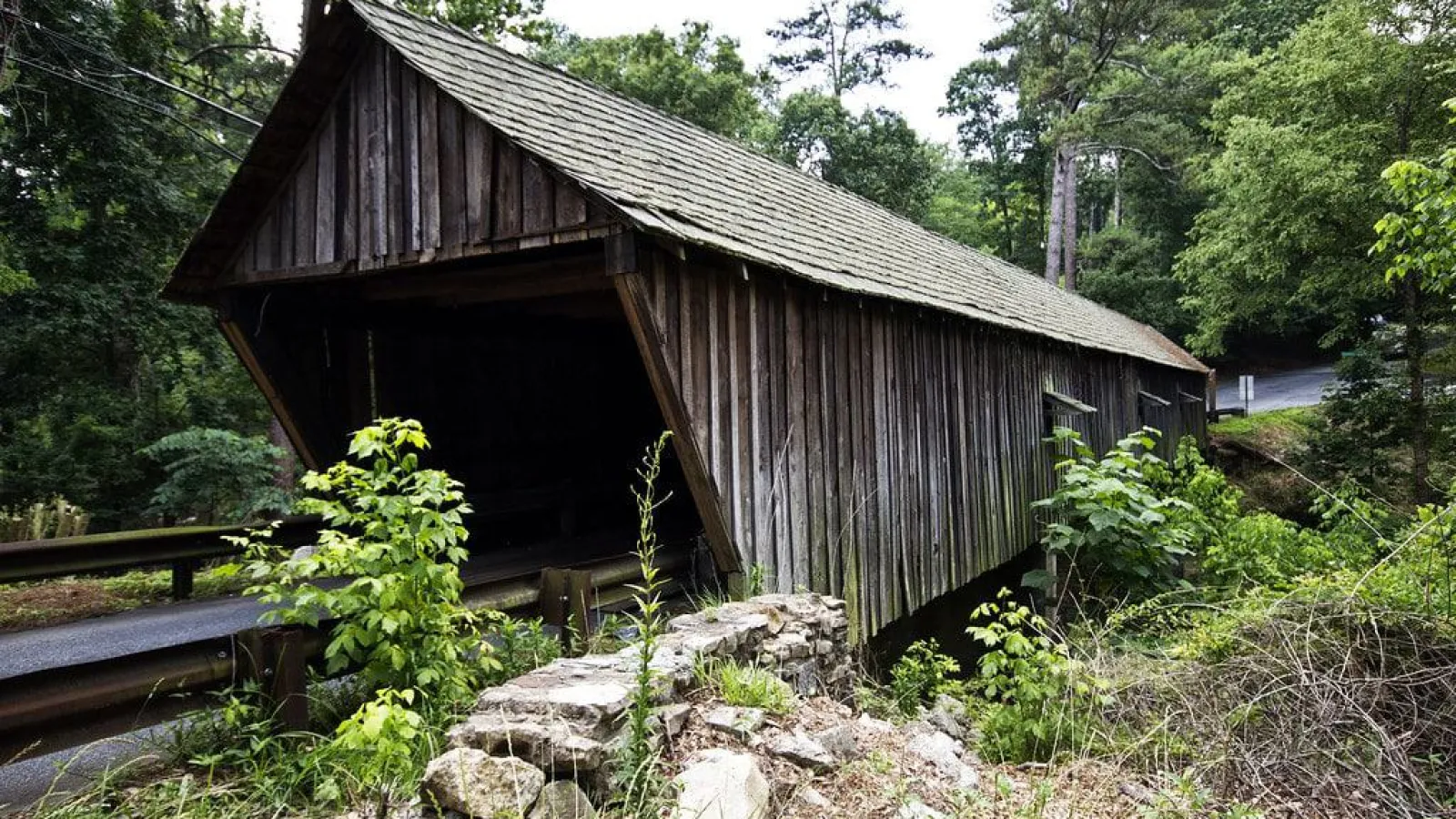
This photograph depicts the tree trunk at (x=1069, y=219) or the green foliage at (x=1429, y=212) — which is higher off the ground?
the tree trunk at (x=1069, y=219)

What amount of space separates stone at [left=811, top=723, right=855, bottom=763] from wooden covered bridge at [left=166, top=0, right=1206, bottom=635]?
1.54m

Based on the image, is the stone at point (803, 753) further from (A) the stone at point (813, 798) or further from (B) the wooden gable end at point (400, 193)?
(B) the wooden gable end at point (400, 193)

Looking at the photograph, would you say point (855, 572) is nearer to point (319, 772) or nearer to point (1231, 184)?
point (319, 772)

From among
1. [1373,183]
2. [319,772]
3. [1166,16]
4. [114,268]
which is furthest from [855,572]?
[1166,16]

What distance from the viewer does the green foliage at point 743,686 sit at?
144 inches

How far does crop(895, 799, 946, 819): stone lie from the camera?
3.10m

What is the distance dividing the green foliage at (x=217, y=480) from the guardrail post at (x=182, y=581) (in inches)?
216

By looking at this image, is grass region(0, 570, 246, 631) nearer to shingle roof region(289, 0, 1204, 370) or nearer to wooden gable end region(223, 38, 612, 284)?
wooden gable end region(223, 38, 612, 284)

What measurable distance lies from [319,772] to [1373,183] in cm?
1665

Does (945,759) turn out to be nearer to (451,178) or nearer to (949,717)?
(949,717)

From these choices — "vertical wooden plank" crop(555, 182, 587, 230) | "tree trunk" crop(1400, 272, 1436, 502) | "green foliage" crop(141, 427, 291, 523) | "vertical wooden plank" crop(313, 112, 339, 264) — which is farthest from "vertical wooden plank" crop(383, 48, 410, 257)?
"tree trunk" crop(1400, 272, 1436, 502)

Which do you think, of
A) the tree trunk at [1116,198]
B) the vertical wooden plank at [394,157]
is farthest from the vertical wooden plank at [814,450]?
the tree trunk at [1116,198]

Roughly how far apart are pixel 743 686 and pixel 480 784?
4.76 feet

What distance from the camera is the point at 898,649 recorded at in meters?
8.39
